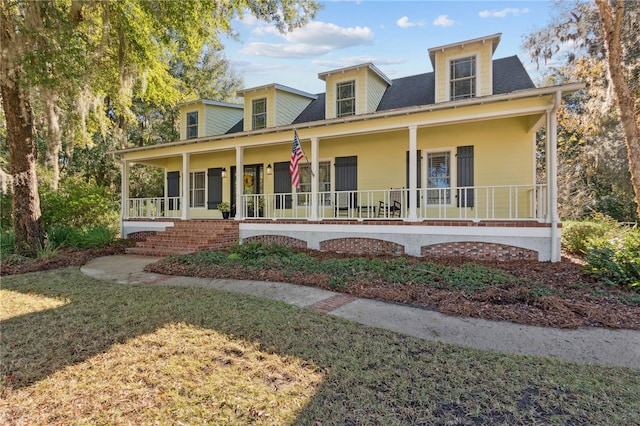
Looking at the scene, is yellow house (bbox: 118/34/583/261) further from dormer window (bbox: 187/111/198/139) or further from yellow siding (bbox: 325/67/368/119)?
dormer window (bbox: 187/111/198/139)

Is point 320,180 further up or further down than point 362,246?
further up

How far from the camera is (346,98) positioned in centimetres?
1136

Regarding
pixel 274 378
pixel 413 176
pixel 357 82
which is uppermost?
pixel 357 82

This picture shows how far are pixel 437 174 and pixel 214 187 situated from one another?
329 inches

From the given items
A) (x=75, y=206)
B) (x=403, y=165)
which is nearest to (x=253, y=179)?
(x=403, y=165)

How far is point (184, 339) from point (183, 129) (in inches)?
513

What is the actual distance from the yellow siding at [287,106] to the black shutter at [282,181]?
1559 millimetres

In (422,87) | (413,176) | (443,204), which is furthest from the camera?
(422,87)

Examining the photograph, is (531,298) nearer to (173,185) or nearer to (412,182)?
(412,182)

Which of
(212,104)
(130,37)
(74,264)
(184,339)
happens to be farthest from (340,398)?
(212,104)

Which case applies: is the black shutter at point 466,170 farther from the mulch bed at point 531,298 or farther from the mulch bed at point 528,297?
the mulch bed at point 531,298

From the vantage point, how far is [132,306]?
4.92 m

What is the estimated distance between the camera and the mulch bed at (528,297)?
4.30 metres

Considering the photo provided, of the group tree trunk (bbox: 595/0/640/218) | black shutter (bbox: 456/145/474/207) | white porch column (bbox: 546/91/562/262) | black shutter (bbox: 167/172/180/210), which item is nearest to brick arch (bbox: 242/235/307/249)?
black shutter (bbox: 456/145/474/207)
